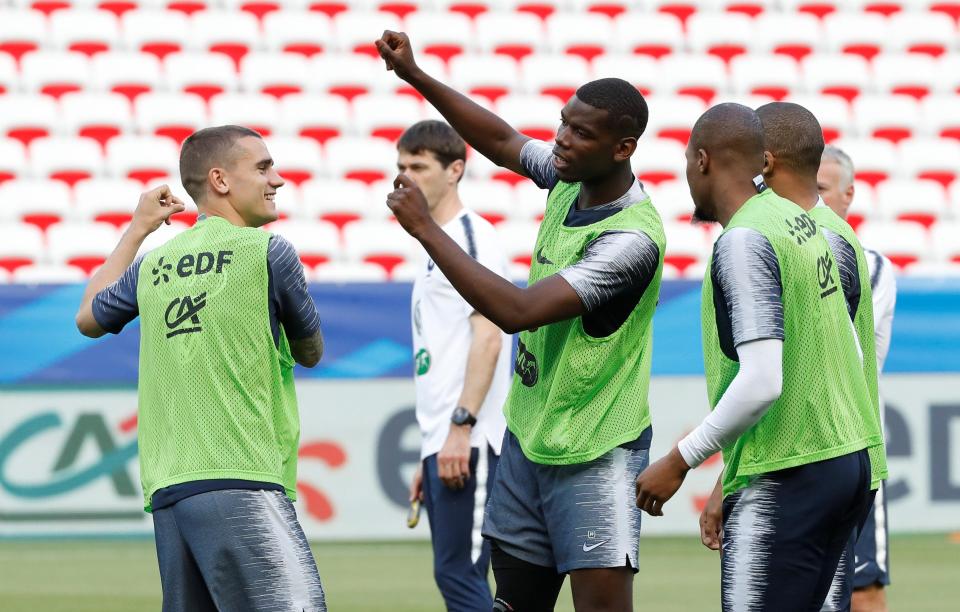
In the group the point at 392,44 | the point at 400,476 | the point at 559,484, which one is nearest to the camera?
the point at 559,484

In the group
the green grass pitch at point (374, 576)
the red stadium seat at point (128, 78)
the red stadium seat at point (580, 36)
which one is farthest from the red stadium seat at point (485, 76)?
the green grass pitch at point (374, 576)

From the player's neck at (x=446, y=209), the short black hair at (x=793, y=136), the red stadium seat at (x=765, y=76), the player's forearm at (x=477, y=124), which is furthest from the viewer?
the red stadium seat at (x=765, y=76)

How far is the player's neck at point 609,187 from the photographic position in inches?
167

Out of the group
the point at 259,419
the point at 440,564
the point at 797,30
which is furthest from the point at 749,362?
the point at 797,30

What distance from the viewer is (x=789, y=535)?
12.2ft

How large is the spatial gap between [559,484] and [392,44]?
1.47 metres

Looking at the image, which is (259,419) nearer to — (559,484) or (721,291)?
(559,484)

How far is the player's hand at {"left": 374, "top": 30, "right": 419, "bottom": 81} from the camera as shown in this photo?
14.9 feet

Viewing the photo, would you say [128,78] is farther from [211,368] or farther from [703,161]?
[703,161]

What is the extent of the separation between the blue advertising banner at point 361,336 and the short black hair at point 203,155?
5.10m

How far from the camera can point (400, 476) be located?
919 cm

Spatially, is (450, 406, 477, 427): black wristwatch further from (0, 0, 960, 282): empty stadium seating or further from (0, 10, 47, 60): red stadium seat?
(0, 10, 47, 60): red stadium seat

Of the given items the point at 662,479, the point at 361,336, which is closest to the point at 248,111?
the point at 361,336

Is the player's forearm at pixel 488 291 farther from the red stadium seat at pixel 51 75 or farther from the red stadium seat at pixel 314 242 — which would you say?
the red stadium seat at pixel 51 75
